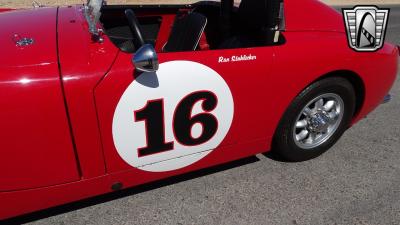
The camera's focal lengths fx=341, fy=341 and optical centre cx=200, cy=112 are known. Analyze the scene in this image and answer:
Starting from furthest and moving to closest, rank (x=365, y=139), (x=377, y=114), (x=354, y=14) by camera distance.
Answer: (x=377, y=114), (x=365, y=139), (x=354, y=14)

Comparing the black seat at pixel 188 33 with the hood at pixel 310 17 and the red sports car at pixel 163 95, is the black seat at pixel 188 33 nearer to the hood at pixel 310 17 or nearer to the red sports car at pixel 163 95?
the red sports car at pixel 163 95

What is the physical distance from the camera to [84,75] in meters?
1.78

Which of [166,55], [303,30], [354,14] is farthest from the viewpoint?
[354,14]

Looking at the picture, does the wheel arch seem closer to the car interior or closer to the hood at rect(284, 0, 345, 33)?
the hood at rect(284, 0, 345, 33)

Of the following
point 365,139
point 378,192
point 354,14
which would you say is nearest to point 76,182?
point 378,192

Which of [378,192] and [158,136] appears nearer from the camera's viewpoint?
[158,136]

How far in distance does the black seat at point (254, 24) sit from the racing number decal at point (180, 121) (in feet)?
2.04

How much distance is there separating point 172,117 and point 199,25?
909mm

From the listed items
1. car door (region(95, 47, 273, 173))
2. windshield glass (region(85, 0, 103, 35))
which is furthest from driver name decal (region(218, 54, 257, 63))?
windshield glass (region(85, 0, 103, 35))

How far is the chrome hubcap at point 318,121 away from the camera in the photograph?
277 cm

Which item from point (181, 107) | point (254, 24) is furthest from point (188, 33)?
point (181, 107)

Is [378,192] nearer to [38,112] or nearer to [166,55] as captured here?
[166,55]

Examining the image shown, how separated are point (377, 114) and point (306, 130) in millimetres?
1427

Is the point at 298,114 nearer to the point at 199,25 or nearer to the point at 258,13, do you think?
the point at 258,13
